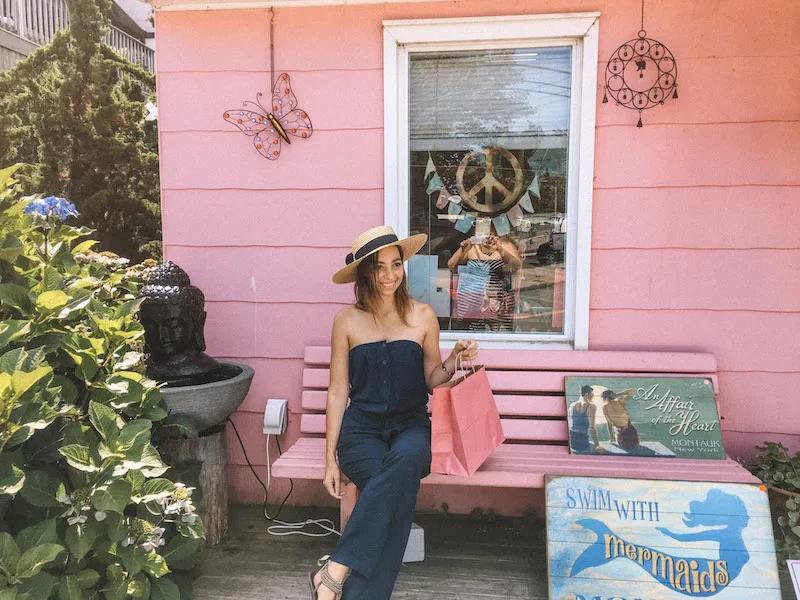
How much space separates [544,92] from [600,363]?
1.40 m

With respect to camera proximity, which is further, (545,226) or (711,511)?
(545,226)

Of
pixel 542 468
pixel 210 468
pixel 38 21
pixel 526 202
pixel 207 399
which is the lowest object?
pixel 210 468

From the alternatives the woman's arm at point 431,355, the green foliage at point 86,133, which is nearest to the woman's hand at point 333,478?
the woman's arm at point 431,355

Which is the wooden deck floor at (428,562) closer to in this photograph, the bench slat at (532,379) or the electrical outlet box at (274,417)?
the electrical outlet box at (274,417)

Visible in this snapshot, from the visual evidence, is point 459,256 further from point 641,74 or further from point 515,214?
point 641,74

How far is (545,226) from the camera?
321cm

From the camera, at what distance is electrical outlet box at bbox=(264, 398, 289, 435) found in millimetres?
3234

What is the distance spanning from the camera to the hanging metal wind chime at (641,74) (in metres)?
2.94

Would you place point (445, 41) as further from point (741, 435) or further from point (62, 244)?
point (741, 435)

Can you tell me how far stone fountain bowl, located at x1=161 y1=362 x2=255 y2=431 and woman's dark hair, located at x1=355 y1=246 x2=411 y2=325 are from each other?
0.76 meters

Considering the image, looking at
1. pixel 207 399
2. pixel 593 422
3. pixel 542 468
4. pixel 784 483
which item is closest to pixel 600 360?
pixel 593 422

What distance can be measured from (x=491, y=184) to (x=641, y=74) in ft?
2.89

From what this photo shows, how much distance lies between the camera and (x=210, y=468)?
Result: 2920 millimetres

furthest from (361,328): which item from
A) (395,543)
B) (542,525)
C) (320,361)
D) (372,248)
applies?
(542,525)
